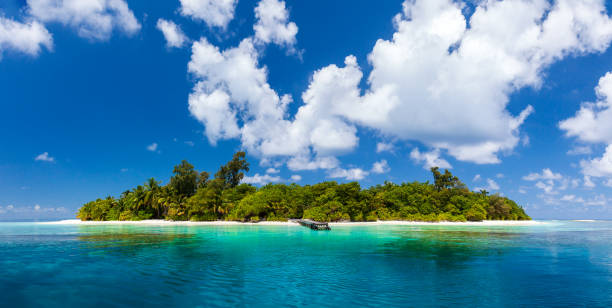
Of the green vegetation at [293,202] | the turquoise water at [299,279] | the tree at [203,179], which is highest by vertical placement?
the tree at [203,179]

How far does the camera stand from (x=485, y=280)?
474 inches

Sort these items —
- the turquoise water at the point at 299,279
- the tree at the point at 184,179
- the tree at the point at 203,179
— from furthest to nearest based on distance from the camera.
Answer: the tree at the point at 203,179 → the tree at the point at 184,179 → the turquoise water at the point at 299,279

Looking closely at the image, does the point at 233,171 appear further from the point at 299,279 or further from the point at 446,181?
the point at 299,279

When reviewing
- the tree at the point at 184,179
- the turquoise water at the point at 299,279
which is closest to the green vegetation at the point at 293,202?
the tree at the point at 184,179

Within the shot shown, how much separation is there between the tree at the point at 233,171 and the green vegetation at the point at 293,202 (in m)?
3.24

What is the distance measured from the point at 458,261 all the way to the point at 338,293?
9153 millimetres

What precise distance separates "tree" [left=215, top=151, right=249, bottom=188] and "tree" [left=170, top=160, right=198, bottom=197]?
1078 cm

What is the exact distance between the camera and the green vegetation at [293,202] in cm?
5778

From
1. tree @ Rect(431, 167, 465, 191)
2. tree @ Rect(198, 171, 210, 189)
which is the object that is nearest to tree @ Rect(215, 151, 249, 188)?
tree @ Rect(198, 171, 210, 189)

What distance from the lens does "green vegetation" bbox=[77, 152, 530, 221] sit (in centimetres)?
5778

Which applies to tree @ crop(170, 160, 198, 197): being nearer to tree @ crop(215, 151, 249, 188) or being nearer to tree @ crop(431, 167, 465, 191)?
tree @ crop(215, 151, 249, 188)

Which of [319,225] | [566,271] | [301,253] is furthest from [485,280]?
[319,225]

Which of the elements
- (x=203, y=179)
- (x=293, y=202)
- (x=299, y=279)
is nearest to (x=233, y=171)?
(x=203, y=179)

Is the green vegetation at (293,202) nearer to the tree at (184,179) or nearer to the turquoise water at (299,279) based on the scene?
Result: the tree at (184,179)
